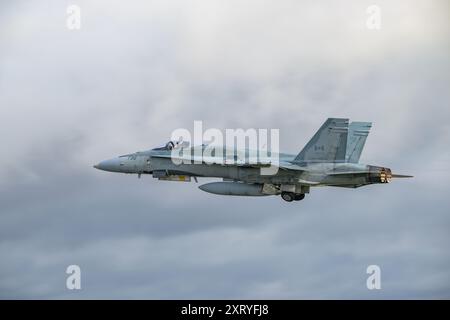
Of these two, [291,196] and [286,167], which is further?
[291,196]

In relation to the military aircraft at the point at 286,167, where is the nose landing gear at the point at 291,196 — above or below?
below

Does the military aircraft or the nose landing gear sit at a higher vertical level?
the military aircraft

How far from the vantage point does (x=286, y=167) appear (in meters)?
70.6

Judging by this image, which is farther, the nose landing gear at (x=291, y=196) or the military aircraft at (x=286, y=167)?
the nose landing gear at (x=291, y=196)

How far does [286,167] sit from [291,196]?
341cm

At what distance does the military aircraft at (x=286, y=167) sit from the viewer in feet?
229

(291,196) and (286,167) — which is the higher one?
(286,167)

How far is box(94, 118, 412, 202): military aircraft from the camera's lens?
6988 cm

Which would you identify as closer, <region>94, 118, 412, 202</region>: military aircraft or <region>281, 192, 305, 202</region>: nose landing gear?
<region>94, 118, 412, 202</region>: military aircraft

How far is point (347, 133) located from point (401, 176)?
436cm

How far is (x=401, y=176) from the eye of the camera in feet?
234
